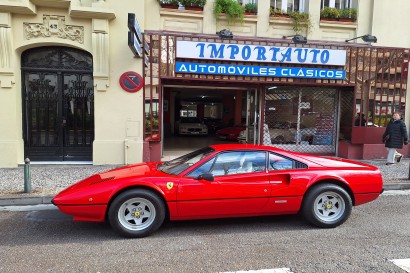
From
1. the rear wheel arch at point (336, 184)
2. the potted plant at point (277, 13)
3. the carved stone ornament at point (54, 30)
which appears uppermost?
the potted plant at point (277, 13)

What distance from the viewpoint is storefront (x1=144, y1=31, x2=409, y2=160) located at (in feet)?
29.1

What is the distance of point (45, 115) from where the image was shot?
880 centimetres

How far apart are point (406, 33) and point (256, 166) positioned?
9014 mm

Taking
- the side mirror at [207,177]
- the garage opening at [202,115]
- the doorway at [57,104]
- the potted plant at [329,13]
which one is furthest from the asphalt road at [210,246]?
the garage opening at [202,115]

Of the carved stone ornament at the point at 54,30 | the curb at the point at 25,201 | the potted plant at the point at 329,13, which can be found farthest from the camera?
the potted plant at the point at 329,13

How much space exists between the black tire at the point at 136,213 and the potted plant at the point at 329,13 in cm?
858

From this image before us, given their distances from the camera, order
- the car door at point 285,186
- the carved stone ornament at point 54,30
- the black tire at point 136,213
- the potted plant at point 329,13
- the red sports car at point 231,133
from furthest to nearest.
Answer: the red sports car at point 231,133 → the potted plant at point 329,13 → the carved stone ornament at point 54,30 → the car door at point 285,186 → the black tire at point 136,213

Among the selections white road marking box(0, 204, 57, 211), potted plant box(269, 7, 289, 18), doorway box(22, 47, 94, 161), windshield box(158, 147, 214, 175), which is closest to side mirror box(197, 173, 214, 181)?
windshield box(158, 147, 214, 175)

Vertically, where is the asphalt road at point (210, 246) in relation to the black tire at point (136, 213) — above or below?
below

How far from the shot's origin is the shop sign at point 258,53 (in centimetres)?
879

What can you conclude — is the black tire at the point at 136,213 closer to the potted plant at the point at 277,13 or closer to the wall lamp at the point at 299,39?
the wall lamp at the point at 299,39

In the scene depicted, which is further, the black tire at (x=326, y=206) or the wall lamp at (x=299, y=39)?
the wall lamp at (x=299, y=39)

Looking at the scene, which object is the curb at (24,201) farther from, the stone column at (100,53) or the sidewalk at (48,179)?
the stone column at (100,53)

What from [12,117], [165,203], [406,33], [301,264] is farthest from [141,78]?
[406,33]
